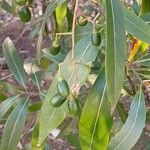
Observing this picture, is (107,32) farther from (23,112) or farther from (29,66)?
(29,66)

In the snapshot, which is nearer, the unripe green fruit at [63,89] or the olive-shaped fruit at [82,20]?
the unripe green fruit at [63,89]

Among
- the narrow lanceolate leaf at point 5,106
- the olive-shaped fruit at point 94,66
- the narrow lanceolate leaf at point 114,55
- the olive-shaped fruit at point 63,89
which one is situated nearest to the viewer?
the narrow lanceolate leaf at point 114,55

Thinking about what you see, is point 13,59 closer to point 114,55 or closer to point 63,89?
point 63,89

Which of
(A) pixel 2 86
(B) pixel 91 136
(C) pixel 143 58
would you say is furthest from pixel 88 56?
(A) pixel 2 86

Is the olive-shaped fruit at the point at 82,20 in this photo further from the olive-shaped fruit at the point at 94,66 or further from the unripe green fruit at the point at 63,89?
the unripe green fruit at the point at 63,89

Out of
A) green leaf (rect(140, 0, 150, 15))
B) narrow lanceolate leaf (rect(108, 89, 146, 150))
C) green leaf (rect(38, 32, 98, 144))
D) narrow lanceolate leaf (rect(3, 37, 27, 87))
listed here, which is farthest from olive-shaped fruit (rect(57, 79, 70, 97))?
narrow lanceolate leaf (rect(3, 37, 27, 87))

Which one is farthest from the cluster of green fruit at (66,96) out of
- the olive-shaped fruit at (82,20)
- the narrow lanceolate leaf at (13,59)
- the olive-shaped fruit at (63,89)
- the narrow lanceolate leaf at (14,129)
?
the narrow lanceolate leaf at (13,59)

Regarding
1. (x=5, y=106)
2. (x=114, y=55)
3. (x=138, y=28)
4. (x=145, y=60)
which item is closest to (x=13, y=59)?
(x=5, y=106)
